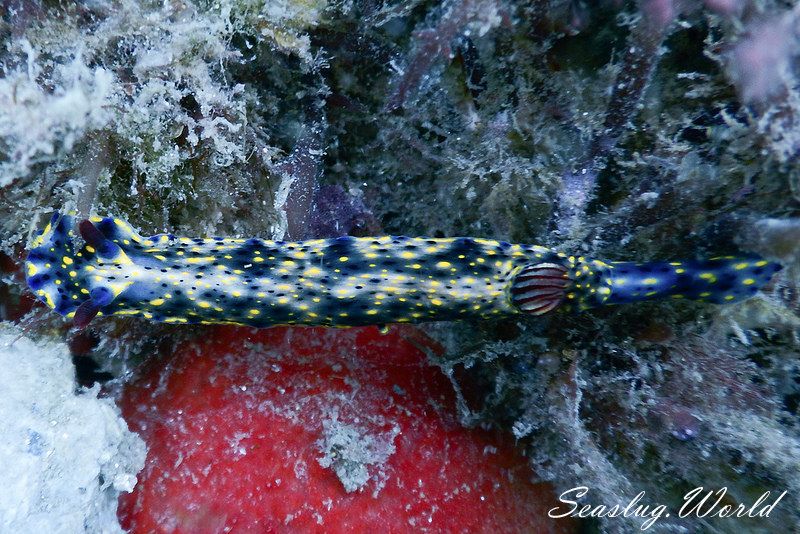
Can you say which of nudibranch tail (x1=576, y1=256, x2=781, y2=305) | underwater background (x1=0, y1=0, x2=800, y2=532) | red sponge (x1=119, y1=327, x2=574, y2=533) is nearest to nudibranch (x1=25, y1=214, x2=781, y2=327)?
nudibranch tail (x1=576, y1=256, x2=781, y2=305)

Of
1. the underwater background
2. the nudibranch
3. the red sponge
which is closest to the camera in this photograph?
the underwater background

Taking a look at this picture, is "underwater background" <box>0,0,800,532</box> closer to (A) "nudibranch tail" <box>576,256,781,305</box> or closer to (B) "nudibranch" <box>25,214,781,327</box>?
(A) "nudibranch tail" <box>576,256,781,305</box>

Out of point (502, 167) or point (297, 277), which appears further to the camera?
point (502, 167)

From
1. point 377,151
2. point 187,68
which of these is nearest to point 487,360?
point 377,151

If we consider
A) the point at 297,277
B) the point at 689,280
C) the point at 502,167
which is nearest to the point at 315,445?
the point at 297,277

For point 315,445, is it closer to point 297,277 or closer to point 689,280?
point 297,277

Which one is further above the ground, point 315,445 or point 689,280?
point 689,280

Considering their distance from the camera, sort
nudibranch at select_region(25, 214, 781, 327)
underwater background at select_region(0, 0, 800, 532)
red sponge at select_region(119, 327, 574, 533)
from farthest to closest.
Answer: red sponge at select_region(119, 327, 574, 533), nudibranch at select_region(25, 214, 781, 327), underwater background at select_region(0, 0, 800, 532)

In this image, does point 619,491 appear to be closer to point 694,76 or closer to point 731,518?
point 731,518

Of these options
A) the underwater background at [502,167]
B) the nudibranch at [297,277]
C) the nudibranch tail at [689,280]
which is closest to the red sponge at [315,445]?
the underwater background at [502,167]
